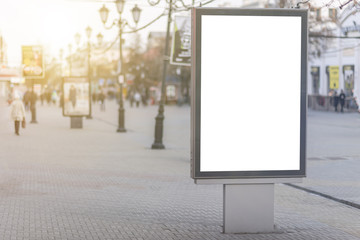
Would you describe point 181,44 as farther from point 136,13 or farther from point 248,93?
point 248,93

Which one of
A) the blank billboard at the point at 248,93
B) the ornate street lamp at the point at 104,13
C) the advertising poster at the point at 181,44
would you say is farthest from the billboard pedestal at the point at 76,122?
the blank billboard at the point at 248,93

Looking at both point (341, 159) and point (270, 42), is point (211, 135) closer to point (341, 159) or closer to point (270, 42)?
point (270, 42)

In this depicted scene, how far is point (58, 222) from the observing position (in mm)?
7586

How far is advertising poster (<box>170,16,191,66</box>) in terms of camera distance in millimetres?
16797

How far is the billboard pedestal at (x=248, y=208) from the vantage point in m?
6.98

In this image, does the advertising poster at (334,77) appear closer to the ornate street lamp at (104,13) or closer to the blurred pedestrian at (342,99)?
the blurred pedestrian at (342,99)

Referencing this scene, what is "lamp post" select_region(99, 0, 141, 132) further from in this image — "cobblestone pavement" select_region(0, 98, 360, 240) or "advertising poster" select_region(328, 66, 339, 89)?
"advertising poster" select_region(328, 66, 339, 89)

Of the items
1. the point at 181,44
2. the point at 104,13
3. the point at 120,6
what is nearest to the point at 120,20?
the point at 120,6

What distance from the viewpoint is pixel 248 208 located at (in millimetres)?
7012

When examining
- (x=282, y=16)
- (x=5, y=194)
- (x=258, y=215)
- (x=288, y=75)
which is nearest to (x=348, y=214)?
(x=258, y=215)

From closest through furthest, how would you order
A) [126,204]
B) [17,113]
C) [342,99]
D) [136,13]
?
[126,204] < [136,13] < [17,113] < [342,99]

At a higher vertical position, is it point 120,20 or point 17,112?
point 120,20

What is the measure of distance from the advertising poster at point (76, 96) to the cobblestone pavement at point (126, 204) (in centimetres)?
1419

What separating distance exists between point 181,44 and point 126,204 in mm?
8510
